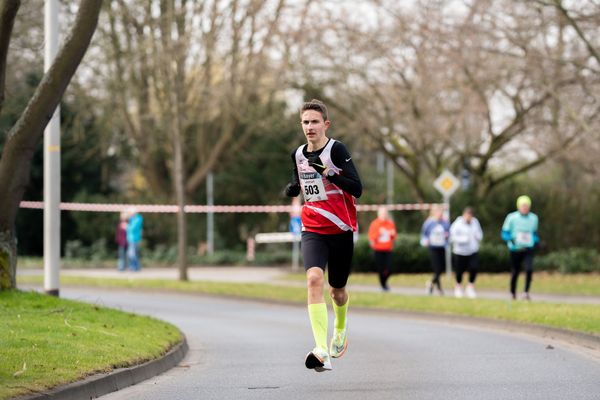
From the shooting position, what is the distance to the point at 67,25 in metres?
33.8

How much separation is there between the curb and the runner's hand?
2.38 meters

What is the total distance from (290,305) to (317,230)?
14.5 m

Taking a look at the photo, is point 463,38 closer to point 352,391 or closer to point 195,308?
point 195,308

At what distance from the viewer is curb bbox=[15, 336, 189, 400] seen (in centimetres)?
916

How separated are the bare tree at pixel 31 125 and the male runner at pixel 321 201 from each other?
575cm

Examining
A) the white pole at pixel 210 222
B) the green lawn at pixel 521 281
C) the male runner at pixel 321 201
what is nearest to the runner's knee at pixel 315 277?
the male runner at pixel 321 201

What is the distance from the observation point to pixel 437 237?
2531 centimetres

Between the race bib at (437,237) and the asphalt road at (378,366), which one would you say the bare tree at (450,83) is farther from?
the asphalt road at (378,366)

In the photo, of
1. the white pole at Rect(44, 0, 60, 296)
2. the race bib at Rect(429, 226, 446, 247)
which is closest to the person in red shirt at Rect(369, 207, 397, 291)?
the race bib at Rect(429, 226, 446, 247)

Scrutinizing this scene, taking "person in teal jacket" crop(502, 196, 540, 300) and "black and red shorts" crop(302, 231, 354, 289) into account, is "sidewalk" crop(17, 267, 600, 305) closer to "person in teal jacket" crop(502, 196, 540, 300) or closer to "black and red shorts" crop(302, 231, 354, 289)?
"person in teal jacket" crop(502, 196, 540, 300)

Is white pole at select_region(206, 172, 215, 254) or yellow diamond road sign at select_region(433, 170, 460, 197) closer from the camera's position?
yellow diamond road sign at select_region(433, 170, 460, 197)

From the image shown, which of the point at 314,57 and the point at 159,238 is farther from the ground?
the point at 314,57

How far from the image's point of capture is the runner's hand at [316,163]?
992cm

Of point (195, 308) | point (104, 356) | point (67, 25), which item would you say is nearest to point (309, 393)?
point (104, 356)
